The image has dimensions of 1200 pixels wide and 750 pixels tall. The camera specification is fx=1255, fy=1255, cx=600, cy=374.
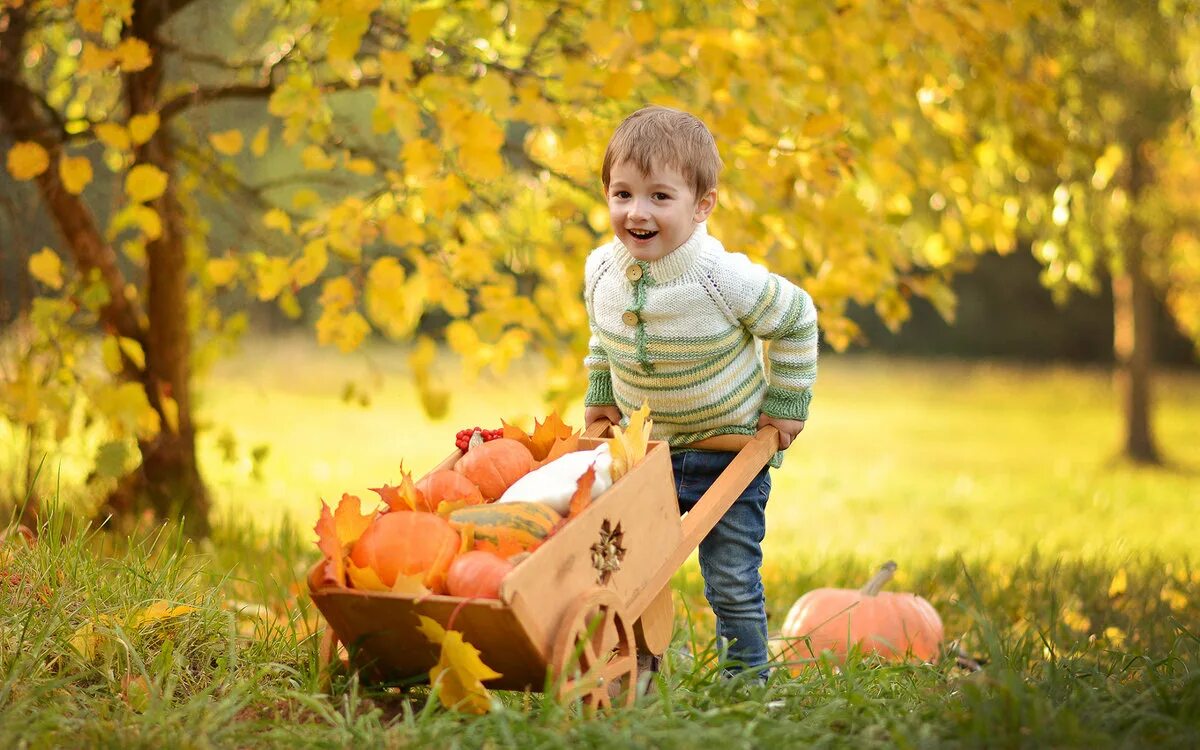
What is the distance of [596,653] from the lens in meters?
2.20

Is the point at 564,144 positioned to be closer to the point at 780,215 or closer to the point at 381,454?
the point at 780,215

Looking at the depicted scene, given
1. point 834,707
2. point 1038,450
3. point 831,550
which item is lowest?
point 1038,450

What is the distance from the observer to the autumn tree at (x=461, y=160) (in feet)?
11.4

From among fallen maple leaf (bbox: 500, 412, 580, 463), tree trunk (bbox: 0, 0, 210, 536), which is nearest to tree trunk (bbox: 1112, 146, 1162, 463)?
tree trunk (bbox: 0, 0, 210, 536)

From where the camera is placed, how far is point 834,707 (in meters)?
2.30

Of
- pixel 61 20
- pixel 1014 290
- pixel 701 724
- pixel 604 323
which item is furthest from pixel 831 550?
pixel 1014 290

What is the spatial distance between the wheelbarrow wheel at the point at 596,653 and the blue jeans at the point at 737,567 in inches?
19.2

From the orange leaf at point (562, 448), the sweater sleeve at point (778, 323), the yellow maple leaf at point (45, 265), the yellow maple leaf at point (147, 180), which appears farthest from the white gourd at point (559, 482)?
the yellow maple leaf at point (45, 265)

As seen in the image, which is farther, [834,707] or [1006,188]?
[1006,188]

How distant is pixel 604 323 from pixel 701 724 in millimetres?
956

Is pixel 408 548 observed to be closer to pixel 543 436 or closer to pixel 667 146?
pixel 543 436

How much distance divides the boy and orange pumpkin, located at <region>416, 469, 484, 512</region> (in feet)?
1.69

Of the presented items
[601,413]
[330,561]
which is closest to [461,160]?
[601,413]

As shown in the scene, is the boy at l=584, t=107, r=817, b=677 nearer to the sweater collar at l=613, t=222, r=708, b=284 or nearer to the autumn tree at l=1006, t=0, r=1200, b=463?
the sweater collar at l=613, t=222, r=708, b=284
